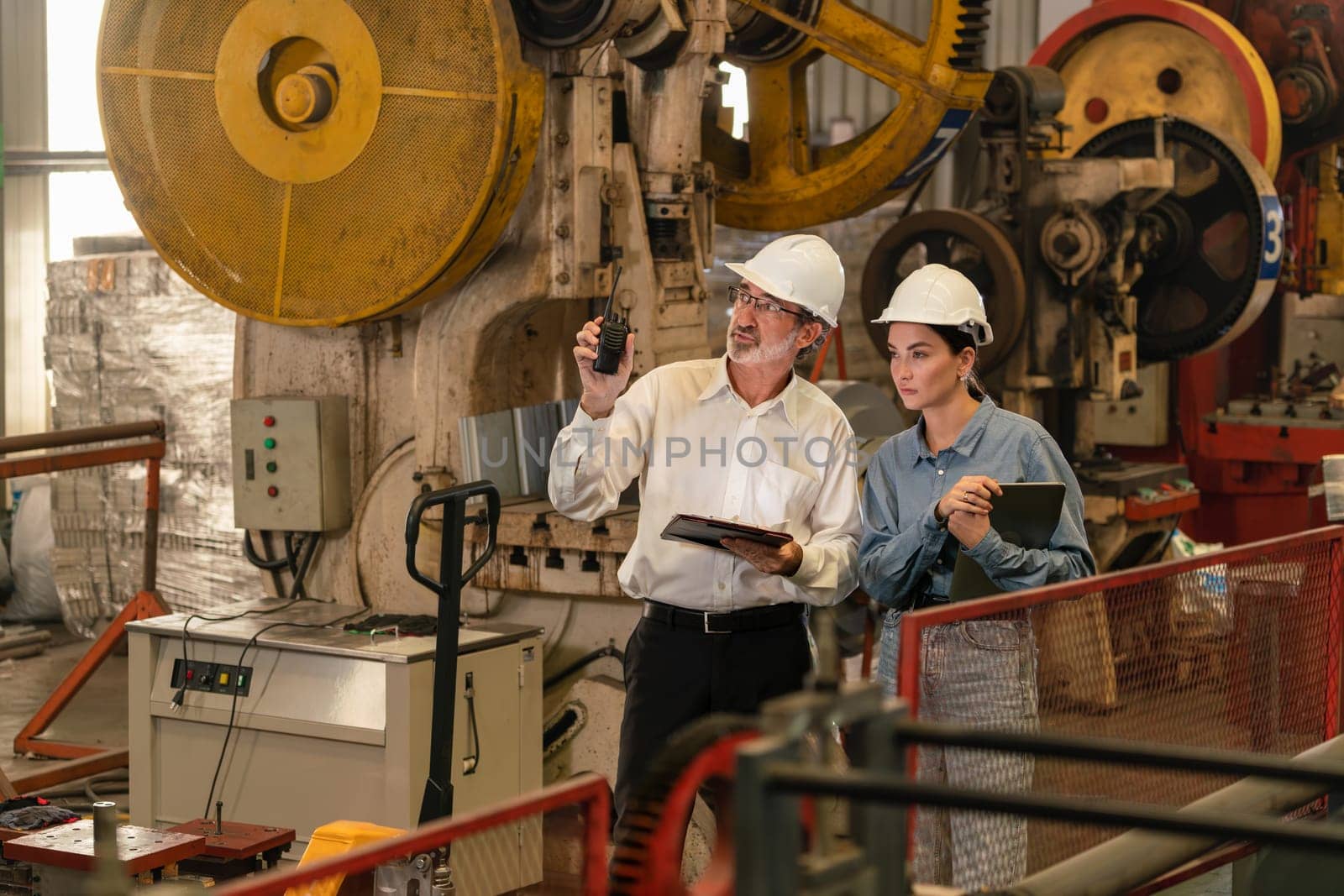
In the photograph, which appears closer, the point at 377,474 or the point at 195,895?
the point at 195,895

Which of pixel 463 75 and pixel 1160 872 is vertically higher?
pixel 463 75

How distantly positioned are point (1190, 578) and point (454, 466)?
242cm

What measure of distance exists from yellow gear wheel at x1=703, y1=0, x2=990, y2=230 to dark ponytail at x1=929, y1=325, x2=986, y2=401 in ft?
9.20

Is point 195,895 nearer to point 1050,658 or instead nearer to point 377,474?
point 1050,658

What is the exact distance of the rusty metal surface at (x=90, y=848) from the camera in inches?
126

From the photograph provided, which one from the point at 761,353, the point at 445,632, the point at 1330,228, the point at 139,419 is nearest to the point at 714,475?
the point at 761,353

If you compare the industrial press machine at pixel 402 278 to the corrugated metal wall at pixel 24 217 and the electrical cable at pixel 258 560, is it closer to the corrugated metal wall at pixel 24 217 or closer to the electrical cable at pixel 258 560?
the electrical cable at pixel 258 560

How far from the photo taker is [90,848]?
10.7 feet

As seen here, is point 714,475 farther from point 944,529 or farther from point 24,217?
point 24,217

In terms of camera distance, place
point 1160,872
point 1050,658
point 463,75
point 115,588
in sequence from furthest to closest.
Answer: point 115,588, point 463,75, point 1050,658, point 1160,872

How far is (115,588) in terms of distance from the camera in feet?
25.0

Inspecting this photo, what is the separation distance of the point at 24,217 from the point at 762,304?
7606mm

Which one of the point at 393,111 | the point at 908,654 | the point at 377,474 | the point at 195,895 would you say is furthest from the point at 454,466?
the point at 195,895

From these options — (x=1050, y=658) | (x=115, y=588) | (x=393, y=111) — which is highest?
(x=393, y=111)
